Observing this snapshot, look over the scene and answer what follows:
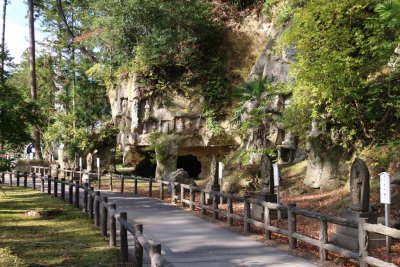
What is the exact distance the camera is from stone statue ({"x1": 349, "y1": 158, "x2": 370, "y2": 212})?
313 inches

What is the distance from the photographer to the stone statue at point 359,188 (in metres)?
7.95

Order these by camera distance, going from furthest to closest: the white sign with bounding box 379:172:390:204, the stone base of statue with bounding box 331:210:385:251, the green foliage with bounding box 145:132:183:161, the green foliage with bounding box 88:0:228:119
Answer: the green foliage with bounding box 145:132:183:161 < the green foliage with bounding box 88:0:228:119 < the stone base of statue with bounding box 331:210:385:251 < the white sign with bounding box 379:172:390:204

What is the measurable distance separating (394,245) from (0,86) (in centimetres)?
1407

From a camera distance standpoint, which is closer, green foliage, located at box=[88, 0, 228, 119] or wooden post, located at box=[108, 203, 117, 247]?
wooden post, located at box=[108, 203, 117, 247]

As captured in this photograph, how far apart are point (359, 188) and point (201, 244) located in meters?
3.40

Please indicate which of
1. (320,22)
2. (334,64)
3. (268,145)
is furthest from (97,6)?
(334,64)

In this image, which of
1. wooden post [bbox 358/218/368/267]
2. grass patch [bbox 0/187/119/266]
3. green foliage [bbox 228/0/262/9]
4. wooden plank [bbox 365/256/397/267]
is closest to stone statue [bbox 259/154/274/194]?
grass patch [bbox 0/187/119/266]

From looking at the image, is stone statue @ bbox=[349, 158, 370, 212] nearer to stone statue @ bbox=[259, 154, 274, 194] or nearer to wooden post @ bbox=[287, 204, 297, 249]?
wooden post @ bbox=[287, 204, 297, 249]

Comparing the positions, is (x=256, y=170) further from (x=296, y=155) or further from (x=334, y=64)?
(x=334, y=64)

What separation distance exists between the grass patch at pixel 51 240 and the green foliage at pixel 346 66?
736cm

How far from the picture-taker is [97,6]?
24.6 metres

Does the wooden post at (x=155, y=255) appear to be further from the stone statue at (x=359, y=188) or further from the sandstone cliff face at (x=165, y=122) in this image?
the sandstone cliff face at (x=165, y=122)

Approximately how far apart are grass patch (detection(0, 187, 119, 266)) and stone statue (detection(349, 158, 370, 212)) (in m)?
4.55

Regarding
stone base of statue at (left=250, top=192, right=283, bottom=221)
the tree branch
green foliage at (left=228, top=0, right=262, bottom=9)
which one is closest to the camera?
stone base of statue at (left=250, top=192, right=283, bottom=221)
